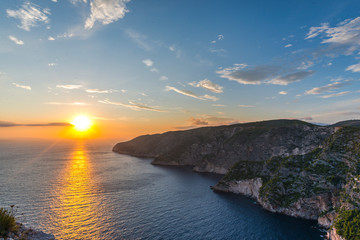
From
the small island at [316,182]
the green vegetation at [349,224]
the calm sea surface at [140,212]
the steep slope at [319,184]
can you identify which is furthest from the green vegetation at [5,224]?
the steep slope at [319,184]

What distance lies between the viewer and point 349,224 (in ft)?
151

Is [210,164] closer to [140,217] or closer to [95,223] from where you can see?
[140,217]

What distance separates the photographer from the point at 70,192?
8956 centimetres

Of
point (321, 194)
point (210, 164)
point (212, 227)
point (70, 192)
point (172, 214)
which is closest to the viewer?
point (212, 227)

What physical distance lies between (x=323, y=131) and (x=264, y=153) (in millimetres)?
41489

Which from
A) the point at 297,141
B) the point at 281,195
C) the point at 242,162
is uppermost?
the point at 297,141

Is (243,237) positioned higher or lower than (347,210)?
lower

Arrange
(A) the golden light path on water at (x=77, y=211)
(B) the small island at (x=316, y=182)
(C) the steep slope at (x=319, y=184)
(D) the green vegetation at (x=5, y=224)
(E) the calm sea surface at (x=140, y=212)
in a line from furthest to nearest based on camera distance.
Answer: (C) the steep slope at (x=319, y=184) < (E) the calm sea surface at (x=140, y=212) < (A) the golden light path on water at (x=77, y=211) < (B) the small island at (x=316, y=182) < (D) the green vegetation at (x=5, y=224)

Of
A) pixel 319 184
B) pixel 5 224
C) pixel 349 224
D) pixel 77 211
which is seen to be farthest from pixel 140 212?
pixel 319 184

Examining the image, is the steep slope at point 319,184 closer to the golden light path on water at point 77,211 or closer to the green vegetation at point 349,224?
the green vegetation at point 349,224

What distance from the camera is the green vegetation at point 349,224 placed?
143ft

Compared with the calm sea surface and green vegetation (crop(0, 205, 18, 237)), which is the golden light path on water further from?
green vegetation (crop(0, 205, 18, 237))

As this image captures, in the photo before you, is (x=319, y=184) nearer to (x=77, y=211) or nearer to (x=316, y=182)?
(x=316, y=182)

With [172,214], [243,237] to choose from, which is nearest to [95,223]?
[172,214]
